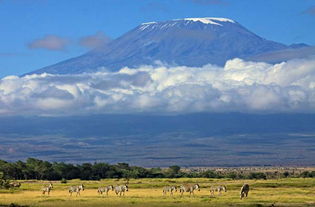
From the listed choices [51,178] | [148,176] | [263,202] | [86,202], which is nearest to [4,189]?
[86,202]

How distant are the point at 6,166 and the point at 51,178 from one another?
321 inches

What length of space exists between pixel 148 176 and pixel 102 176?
7107 millimetres

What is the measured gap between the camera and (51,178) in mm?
99375

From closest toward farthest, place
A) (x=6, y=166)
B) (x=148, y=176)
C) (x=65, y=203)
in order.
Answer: (x=65, y=203) < (x=6, y=166) < (x=148, y=176)

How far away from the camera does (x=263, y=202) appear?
173 ft

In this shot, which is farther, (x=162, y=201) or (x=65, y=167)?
(x=65, y=167)

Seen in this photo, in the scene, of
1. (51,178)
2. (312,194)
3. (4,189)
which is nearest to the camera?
(312,194)

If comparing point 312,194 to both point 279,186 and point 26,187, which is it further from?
point 26,187

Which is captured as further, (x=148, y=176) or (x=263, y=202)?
(x=148, y=176)

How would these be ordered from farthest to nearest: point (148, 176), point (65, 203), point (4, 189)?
point (148, 176) → point (4, 189) → point (65, 203)

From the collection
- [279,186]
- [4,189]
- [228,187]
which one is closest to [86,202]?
[4,189]

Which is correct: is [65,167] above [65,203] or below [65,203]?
above

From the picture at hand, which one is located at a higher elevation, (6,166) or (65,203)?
(6,166)

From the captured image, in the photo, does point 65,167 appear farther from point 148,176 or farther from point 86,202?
point 86,202
